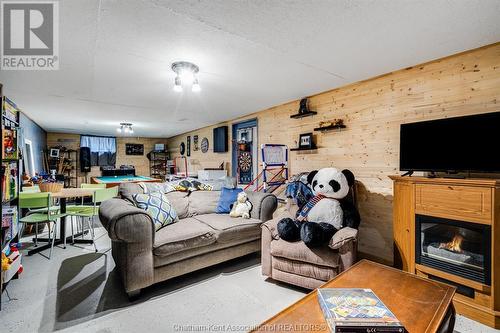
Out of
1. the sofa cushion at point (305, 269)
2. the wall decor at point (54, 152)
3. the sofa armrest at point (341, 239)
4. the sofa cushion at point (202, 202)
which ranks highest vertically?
the wall decor at point (54, 152)

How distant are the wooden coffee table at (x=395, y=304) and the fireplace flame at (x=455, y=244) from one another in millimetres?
771

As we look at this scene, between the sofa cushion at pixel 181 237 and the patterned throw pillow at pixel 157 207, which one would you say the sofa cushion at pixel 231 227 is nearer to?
the sofa cushion at pixel 181 237

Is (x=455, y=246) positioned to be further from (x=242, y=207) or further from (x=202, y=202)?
(x=202, y=202)

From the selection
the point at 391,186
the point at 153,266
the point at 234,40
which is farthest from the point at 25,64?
the point at 391,186

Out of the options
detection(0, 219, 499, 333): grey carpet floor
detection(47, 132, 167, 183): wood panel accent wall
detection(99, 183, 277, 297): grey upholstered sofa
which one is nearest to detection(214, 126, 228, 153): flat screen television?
detection(99, 183, 277, 297): grey upholstered sofa

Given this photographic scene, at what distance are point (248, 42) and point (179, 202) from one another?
81.5 inches

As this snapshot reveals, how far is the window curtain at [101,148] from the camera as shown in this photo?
8.05 meters

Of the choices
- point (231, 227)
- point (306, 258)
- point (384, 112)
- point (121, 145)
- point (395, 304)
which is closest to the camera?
point (395, 304)

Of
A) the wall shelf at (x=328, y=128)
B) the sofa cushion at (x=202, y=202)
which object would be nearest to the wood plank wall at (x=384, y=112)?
the wall shelf at (x=328, y=128)

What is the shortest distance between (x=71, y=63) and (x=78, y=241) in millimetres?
2550

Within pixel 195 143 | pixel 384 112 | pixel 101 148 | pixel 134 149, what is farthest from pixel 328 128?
pixel 101 148

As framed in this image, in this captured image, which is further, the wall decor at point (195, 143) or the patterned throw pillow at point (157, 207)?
the wall decor at point (195, 143)

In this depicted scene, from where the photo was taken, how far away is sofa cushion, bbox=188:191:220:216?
314 centimetres

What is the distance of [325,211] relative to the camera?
8.20 feet
